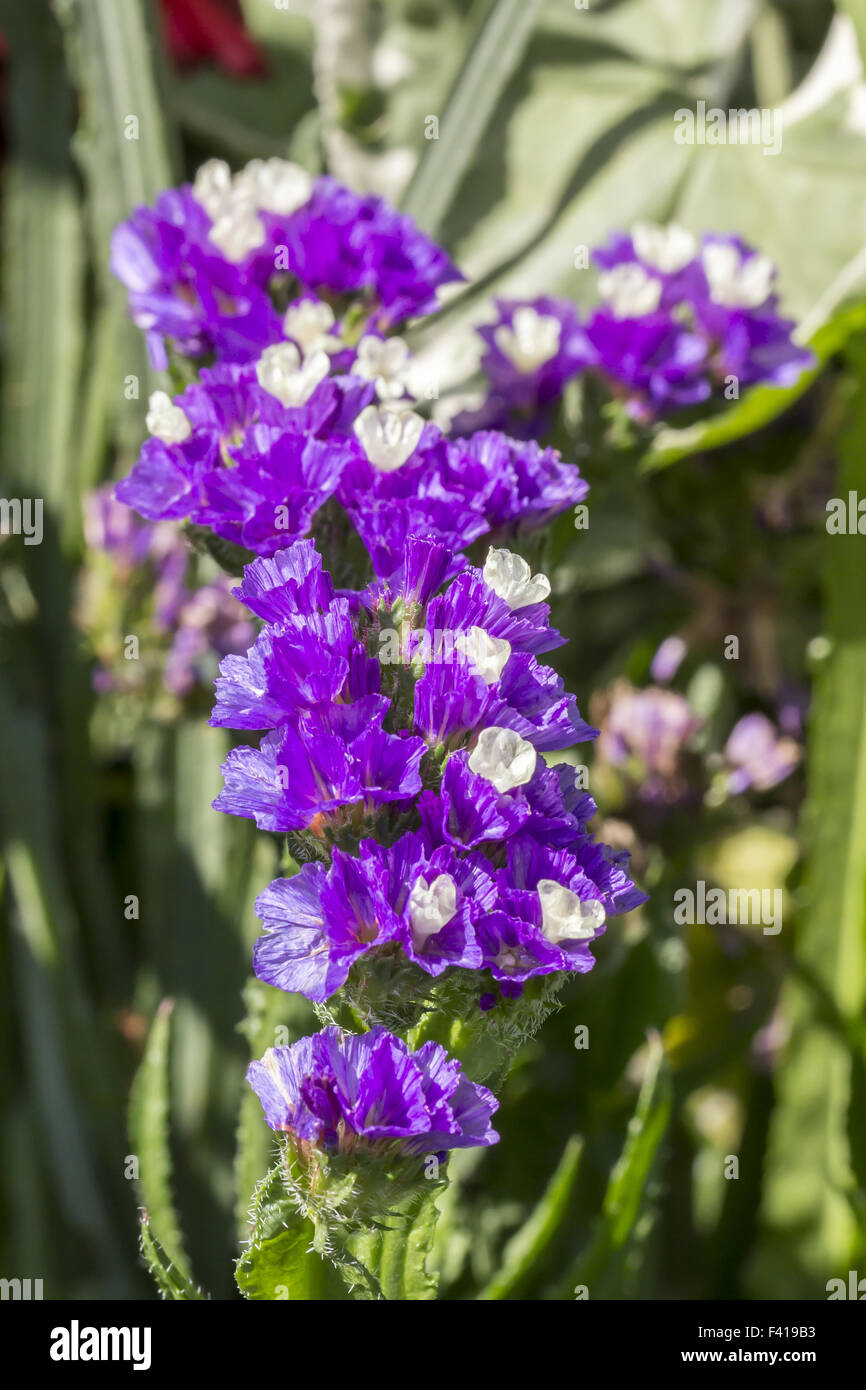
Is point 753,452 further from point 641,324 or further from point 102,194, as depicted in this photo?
point 102,194

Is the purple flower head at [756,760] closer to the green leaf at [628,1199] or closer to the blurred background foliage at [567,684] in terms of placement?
the blurred background foliage at [567,684]

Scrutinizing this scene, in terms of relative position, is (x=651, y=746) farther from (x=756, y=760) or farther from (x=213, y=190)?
(x=213, y=190)

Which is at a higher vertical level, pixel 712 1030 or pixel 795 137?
pixel 795 137

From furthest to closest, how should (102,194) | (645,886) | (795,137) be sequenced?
(795,137), (102,194), (645,886)

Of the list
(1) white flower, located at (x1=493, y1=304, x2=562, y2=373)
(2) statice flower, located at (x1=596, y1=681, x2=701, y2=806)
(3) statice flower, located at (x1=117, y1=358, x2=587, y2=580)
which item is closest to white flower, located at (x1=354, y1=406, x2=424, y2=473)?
(3) statice flower, located at (x1=117, y1=358, x2=587, y2=580)

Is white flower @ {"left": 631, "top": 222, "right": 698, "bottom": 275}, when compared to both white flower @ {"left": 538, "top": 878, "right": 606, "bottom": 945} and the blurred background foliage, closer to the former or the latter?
the blurred background foliage
